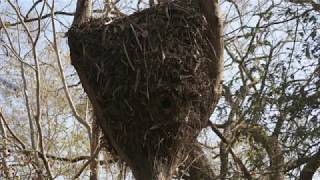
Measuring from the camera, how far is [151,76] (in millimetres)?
3811

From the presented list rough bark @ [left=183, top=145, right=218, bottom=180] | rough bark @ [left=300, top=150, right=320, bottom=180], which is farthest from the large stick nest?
rough bark @ [left=183, top=145, right=218, bottom=180]

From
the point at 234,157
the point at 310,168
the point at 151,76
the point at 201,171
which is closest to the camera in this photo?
the point at 151,76

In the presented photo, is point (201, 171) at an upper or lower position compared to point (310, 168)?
upper

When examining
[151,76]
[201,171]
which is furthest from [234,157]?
[151,76]

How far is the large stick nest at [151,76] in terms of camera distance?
3.84 m

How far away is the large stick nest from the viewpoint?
12.6ft

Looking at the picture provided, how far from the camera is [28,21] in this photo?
8.24 meters

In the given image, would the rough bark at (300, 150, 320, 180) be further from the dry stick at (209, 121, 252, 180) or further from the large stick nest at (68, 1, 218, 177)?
the large stick nest at (68, 1, 218, 177)

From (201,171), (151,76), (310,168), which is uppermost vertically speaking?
(151,76)

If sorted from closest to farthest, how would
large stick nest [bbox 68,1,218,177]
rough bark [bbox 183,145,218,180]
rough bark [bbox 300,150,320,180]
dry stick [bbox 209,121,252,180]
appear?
large stick nest [bbox 68,1,218,177] → rough bark [bbox 300,150,320,180] → dry stick [bbox 209,121,252,180] → rough bark [bbox 183,145,218,180]

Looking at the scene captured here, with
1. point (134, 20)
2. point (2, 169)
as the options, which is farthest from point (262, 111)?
point (2, 169)

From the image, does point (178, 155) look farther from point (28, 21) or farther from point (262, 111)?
point (28, 21)

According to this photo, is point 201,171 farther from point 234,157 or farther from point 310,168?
point 310,168

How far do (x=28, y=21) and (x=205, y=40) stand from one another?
15.9 ft
